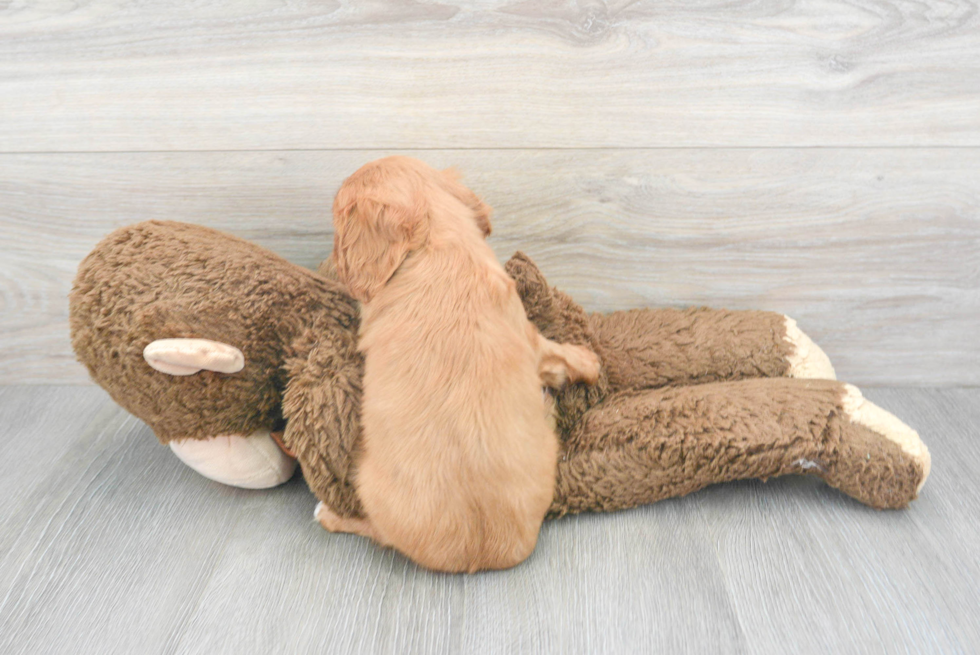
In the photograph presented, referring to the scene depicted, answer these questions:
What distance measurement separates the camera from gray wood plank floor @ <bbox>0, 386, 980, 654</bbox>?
3.26ft

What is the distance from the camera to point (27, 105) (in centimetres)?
138

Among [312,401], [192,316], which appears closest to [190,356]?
[192,316]

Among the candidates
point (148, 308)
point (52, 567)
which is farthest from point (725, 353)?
point (52, 567)

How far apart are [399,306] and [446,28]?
1.91 ft

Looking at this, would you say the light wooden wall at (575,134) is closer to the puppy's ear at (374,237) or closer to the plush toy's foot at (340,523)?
the puppy's ear at (374,237)

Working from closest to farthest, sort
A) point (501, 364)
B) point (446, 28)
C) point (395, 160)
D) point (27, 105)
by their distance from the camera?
point (501, 364), point (395, 160), point (446, 28), point (27, 105)

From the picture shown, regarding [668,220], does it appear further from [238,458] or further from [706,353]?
[238,458]

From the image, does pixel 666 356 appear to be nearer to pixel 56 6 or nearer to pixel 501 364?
pixel 501 364

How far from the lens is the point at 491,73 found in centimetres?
131

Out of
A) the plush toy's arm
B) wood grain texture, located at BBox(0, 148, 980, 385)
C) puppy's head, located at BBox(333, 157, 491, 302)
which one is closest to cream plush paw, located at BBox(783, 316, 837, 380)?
wood grain texture, located at BBox(0, 148, 980, 385)

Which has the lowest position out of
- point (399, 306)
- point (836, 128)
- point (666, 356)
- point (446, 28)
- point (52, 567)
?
point (52, 567)

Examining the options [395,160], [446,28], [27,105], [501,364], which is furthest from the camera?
[27,105]

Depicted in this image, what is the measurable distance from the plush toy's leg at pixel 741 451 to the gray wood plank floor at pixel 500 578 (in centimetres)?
6

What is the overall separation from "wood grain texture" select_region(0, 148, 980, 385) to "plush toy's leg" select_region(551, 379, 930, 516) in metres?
0.36
